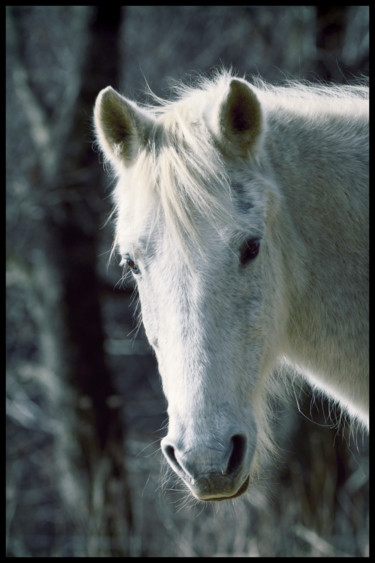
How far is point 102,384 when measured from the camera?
8703 millimetres

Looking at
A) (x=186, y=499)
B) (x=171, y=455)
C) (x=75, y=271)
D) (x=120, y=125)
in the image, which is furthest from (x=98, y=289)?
(x=171, y=455)

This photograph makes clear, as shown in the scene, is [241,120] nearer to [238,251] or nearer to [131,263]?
[238,251]

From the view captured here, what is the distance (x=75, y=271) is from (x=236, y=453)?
660 cm

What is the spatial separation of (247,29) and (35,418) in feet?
23.3

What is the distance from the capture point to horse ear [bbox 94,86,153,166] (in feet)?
9.99

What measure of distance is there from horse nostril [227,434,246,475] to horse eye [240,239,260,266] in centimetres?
73

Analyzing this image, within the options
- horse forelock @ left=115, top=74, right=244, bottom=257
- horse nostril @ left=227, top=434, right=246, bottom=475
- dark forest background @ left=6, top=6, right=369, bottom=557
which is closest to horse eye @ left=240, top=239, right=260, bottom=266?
horse forelock @ left=115, top=74, right=244, bottom=257

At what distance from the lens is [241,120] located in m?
2.91

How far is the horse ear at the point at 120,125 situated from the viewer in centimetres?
304

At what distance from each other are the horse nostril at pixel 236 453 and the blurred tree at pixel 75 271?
6.10 meters

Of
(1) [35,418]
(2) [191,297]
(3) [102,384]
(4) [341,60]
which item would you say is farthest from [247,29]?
(2) [191,297]

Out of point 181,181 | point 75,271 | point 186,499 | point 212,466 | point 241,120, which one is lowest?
point 186,499

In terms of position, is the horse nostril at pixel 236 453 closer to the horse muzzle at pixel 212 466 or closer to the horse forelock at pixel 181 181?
the horse muzzle at pixel 212 466

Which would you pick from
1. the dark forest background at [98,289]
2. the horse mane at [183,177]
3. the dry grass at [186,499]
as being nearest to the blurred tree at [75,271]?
the dark forest background at [98,289]
